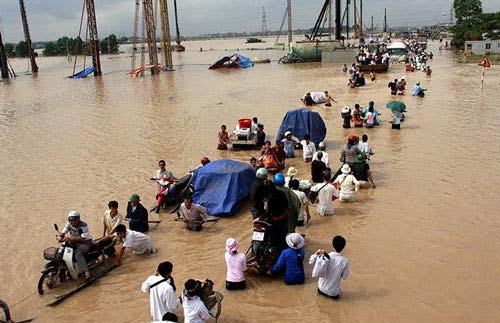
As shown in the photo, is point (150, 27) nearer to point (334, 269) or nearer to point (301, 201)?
point (301, 201)


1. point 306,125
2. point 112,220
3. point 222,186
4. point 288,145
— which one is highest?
point 306,125

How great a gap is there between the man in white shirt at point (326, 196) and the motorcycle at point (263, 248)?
266 centimetres

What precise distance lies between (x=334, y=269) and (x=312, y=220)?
3.14m

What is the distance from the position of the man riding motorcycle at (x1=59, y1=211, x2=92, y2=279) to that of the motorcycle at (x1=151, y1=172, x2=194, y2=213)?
117 inches

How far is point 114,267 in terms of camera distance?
320 inches

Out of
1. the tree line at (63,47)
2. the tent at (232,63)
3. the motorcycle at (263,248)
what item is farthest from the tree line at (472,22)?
the tree line at (63,47)

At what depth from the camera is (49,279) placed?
7.52 m

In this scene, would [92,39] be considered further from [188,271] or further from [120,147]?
[188,271]

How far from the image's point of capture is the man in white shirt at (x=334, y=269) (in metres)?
6.59

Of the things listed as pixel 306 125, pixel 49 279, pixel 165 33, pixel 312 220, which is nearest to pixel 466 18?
pixel 165 33

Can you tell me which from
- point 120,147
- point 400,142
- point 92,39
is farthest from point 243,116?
point 92,39

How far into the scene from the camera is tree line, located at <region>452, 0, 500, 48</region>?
5678 cm

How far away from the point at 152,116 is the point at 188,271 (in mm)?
17041

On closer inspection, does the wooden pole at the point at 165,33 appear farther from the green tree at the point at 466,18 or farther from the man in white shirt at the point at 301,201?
the man in white shirt at the point at 301,201
